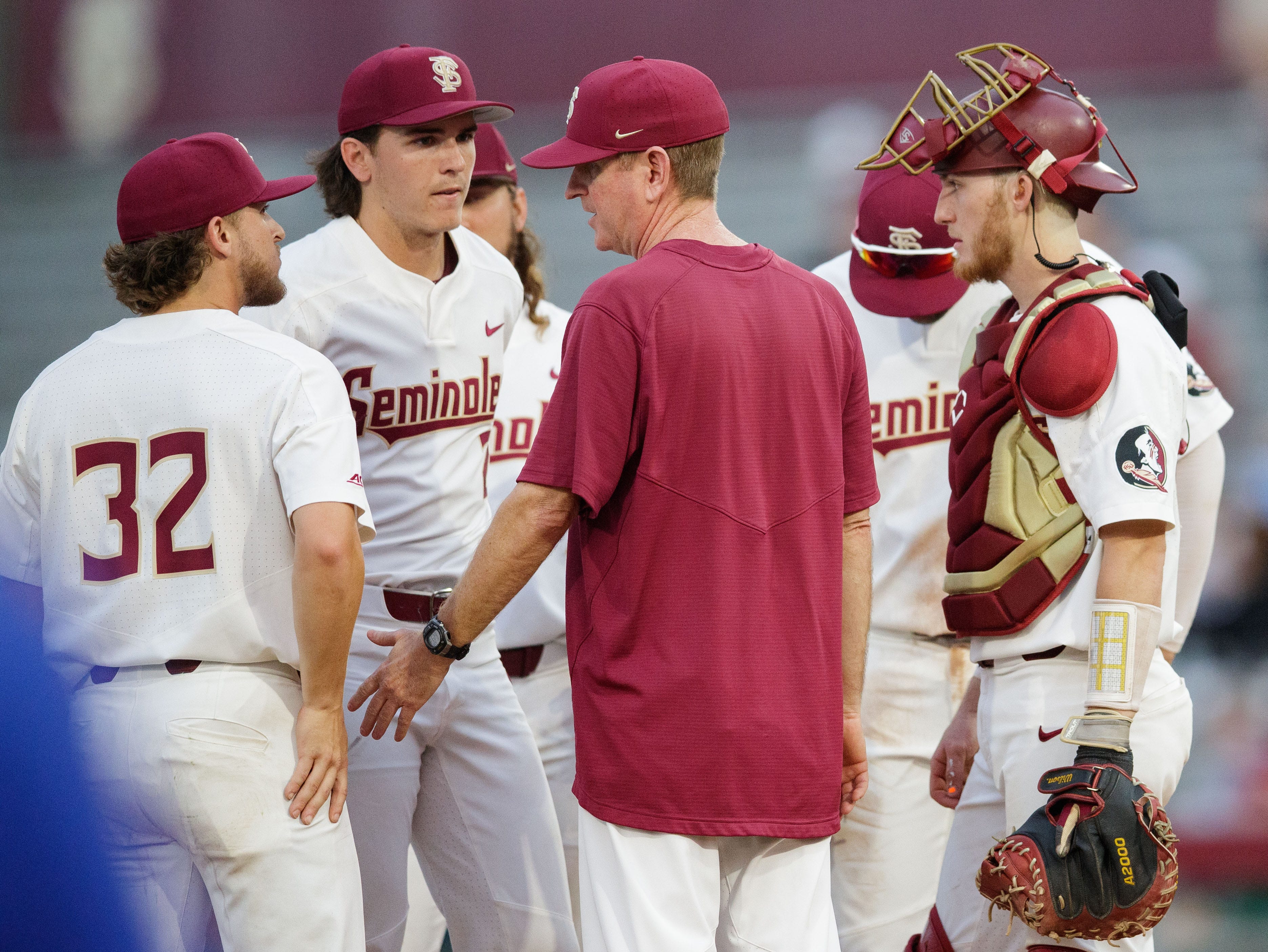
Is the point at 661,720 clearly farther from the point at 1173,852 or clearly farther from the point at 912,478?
the point at 912,478

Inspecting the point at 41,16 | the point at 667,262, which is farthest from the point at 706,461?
the point at 41,16

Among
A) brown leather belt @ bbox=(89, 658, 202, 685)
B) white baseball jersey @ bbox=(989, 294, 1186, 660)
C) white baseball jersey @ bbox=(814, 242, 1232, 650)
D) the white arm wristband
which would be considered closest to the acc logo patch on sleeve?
white baseball jersey @ bbox=(814, 242, 1232, 650)

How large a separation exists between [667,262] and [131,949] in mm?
1694

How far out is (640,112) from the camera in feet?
9.09

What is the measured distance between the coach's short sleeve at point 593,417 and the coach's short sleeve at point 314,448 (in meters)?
0.40

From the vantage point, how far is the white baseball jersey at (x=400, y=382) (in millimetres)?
3588

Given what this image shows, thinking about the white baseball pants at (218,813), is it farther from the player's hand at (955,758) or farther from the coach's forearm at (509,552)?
the player's hand at (955,758)

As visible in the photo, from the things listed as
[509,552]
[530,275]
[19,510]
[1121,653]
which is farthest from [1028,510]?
[530,275]

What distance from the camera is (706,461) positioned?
8.70 ft

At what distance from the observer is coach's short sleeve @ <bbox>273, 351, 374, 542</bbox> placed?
2.81 m

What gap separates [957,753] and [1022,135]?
144 centimetres

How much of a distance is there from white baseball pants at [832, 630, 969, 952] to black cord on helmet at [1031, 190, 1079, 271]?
4.44 feet

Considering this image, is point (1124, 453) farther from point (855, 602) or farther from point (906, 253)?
point (906, 253)

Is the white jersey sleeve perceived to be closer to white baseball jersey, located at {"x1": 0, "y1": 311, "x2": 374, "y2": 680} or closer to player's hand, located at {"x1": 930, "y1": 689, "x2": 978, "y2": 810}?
player's hand, located at {"x1": 930, "y1": 689, "x2": 978, "y2": 810}
